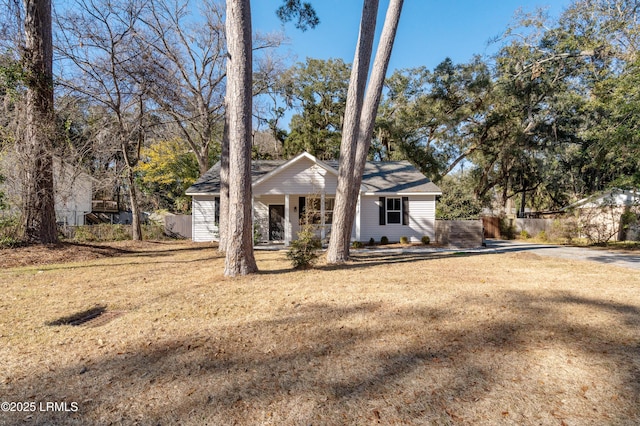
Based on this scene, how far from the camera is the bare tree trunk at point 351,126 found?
8.23 m

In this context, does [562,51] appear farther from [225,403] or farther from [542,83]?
[225,403]

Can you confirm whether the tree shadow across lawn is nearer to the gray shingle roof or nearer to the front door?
the gray shingle roof

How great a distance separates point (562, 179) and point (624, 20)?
15117mm

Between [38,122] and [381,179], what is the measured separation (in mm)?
14374

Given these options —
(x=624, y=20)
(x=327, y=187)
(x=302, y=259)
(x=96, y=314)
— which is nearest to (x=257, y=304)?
(x=96, y=314)

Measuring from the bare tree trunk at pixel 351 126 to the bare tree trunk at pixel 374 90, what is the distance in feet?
0.63

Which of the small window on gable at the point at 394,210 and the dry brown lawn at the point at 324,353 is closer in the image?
the dry brown lawn at the point at 324,353

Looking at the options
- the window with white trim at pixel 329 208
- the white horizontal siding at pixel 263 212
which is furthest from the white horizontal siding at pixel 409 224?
the white horizontal siding at pixel 263 212

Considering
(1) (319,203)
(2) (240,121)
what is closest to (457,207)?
(1) (319,203)

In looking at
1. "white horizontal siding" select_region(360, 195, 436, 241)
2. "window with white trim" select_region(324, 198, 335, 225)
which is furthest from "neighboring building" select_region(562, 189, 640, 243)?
"window with white trim" select_region(324, 198, 335, 225)

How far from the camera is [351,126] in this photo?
28.1 ft

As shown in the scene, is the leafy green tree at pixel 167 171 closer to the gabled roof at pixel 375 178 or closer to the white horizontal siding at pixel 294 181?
the gabled roof at pixel 375 178

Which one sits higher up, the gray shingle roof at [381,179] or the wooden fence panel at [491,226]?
the gray shingle roof at [381,179]

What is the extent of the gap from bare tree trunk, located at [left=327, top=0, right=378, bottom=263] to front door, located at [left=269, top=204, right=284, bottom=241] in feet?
26.9
